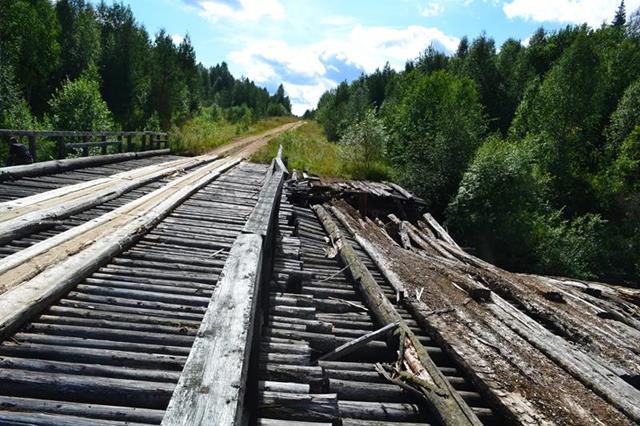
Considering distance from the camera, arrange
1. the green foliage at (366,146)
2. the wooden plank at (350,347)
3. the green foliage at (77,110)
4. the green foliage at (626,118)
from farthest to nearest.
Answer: the green foliage at (626,118) < the green foliage at (366,146) < the green foliage at (77,110) < the wooden plank at (350,347)

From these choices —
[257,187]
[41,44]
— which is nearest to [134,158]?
[257,187]

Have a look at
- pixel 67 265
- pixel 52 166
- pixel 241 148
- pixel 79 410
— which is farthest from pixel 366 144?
pixel 79 410

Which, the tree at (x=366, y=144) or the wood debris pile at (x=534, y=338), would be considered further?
the tree at (x=366, y=144)

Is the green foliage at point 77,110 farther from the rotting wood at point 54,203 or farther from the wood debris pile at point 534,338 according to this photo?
the wood debris pile at point 534,338

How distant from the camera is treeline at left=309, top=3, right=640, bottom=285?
19.7m

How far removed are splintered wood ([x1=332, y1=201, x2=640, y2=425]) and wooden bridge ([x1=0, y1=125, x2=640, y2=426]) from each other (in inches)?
0.9

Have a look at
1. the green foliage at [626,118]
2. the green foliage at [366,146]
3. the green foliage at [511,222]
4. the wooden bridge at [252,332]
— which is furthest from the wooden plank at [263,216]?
the green foliage at [626,118]

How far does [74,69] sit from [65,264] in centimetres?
5182

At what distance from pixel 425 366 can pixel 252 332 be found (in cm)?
173

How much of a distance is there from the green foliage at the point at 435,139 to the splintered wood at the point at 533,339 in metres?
13.9

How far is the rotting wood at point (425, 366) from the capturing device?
2.94m

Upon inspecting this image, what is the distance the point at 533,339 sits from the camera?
14.8ft

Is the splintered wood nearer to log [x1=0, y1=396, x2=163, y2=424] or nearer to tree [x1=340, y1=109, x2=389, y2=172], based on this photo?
log [x1=0, y1=396, x2=163, y2=424]

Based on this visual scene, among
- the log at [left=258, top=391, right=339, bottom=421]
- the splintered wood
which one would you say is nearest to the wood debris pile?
the splintered wood
